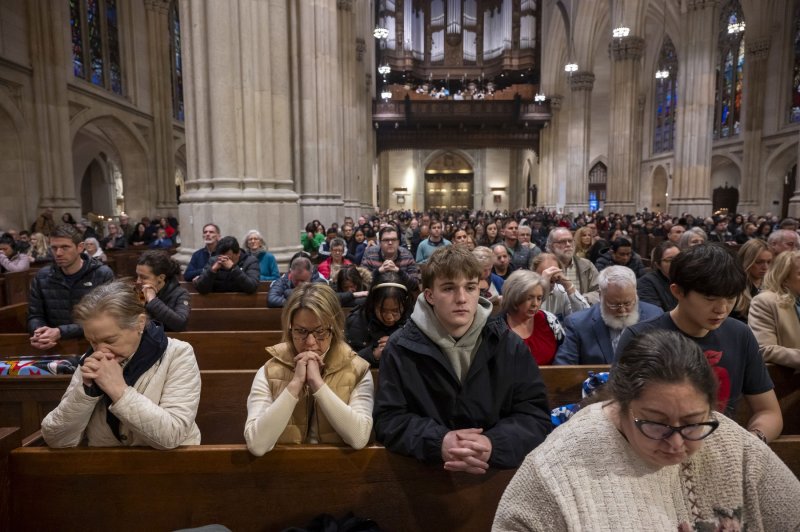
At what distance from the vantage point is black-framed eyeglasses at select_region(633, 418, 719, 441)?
1335 mm

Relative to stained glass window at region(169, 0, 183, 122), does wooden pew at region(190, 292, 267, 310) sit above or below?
below

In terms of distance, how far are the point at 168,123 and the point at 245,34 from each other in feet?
48.9

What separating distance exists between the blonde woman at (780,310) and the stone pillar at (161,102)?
19.6 metres

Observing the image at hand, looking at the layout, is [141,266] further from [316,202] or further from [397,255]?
[316,202]

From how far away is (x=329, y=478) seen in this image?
2.11m

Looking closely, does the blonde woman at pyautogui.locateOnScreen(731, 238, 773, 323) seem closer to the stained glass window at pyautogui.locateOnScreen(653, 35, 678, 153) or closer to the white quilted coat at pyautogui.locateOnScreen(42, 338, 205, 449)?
the white quilted coat at pyautogui.locateOnScreen(42, 338, 205, 449)

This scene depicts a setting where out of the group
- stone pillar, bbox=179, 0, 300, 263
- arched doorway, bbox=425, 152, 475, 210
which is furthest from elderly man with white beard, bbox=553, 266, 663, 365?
arched doorway, bbox=425, 152, 475, 210

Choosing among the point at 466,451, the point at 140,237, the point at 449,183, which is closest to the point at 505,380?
the point at 466,451

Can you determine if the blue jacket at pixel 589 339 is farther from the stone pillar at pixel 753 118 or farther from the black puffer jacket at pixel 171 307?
the stone pillar at pixel 753 118

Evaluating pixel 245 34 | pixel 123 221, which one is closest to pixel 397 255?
pixel 245 34

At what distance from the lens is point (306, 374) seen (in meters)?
2.09

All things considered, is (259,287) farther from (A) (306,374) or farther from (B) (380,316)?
(A) (306,374)

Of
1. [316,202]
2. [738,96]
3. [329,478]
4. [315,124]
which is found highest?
[738,96]

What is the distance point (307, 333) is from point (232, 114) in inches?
221
